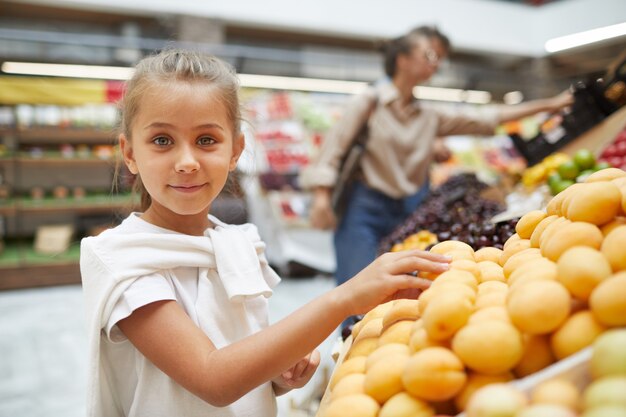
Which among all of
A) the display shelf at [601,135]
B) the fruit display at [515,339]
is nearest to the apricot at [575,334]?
the fruit display at [515,339]

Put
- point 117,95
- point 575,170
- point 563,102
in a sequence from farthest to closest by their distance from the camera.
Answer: point 117,95, point 563,102, point 575,170

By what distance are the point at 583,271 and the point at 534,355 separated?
0.12 m

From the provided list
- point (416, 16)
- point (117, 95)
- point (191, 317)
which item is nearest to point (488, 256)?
point (191, 317)

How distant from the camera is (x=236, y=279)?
104cm

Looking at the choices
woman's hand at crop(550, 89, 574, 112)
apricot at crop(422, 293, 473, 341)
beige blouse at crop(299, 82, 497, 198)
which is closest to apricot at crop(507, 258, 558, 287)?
apricot at crop(422, 293, 473, 341)

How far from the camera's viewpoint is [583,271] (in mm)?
622

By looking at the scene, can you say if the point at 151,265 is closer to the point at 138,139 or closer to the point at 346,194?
the point at 138,139

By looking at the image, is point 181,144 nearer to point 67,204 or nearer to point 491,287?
point 491,287

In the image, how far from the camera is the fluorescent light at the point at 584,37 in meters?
8.96

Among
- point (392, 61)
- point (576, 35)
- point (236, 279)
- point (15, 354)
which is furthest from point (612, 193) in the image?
point (576, 35)

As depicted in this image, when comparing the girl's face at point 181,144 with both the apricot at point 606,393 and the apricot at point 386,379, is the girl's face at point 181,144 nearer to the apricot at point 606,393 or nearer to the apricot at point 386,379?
the apricot at point 386,379

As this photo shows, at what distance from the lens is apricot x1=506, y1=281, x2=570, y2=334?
Result: 604 mm

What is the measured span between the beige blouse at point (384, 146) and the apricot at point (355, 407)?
193 centimetres

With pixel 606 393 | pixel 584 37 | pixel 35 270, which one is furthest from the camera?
pixel 584 37
